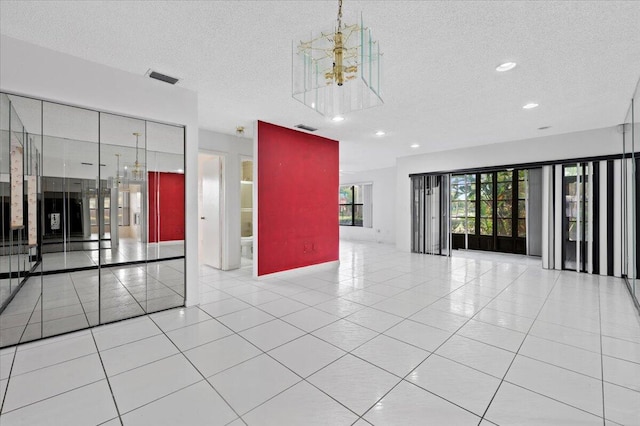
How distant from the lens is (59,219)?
3057 millimetres

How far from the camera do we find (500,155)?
22.2ft

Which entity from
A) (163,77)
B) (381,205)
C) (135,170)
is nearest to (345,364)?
(135,170)

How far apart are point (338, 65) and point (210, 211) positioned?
17.0 ft

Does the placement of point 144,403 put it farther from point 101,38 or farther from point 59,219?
point 101,38

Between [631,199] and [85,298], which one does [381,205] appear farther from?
[85,298]

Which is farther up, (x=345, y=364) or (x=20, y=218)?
(x=20, y=218)

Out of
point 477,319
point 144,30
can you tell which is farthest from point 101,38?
point 477,319

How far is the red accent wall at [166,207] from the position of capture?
147 inches

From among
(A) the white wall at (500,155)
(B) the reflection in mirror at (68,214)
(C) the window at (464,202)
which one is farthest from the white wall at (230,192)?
(C) the window at (464,202)

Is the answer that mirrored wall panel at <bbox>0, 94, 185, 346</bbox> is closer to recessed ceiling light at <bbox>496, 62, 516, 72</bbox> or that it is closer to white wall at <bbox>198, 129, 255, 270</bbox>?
white wall at <bbox>198, 129, 255, 270</bbox>

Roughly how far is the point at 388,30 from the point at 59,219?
3741mm

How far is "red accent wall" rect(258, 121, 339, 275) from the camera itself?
522 centimetres

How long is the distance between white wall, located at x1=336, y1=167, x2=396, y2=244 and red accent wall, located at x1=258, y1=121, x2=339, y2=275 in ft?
14.6

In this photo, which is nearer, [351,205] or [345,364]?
[345,364]
